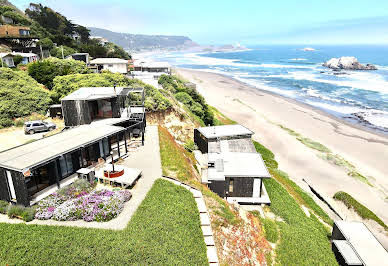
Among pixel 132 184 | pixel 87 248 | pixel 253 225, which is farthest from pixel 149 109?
pixel 87 248

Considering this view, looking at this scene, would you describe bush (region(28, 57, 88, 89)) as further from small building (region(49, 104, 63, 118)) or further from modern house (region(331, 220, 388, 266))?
modern house (region(331, 220, 388, 266))

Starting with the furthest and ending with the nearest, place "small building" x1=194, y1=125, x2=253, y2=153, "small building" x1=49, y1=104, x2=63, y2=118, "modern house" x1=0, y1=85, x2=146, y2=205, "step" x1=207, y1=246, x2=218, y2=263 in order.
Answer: "small building" x1=49, y1=104, x2=63, y2=118 → "small building" x1=194, y1=125, x2=253, y2=153 → "modern house" x1=0, y1=85, x2=146, y2=205 → "step" x1=207, y1=246, x2=218, y2=263

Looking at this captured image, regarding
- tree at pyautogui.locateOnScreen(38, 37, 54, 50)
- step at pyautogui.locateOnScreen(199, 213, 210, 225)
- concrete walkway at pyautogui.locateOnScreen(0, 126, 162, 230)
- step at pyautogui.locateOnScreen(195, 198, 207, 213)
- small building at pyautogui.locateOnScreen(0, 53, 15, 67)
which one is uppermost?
tree at pyautogui.locateOnScreen(38, 37, 54, 50)

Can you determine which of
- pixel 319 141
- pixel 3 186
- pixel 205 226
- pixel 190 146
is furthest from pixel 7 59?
pixel 319 141

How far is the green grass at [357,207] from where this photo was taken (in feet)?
76.8

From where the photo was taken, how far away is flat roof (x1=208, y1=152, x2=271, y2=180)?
2059cm

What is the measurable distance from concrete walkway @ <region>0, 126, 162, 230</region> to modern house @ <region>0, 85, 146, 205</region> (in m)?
1.38

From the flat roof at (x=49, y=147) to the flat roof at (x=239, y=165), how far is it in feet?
29.3

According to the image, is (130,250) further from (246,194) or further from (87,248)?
(246,194)

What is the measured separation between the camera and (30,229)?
11727mm

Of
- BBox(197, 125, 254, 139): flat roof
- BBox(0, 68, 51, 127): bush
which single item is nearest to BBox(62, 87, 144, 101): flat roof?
BBox(0, 68, 51, 127): bush

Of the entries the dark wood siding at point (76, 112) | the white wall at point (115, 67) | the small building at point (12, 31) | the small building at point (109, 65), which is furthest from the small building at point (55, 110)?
the small building at point (12, 31)

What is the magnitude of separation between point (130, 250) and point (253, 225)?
8567mm

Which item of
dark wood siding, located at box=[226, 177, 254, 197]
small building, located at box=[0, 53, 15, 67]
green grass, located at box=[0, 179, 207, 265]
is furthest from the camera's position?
small building, located at box=[0, 53, 15, 67]
